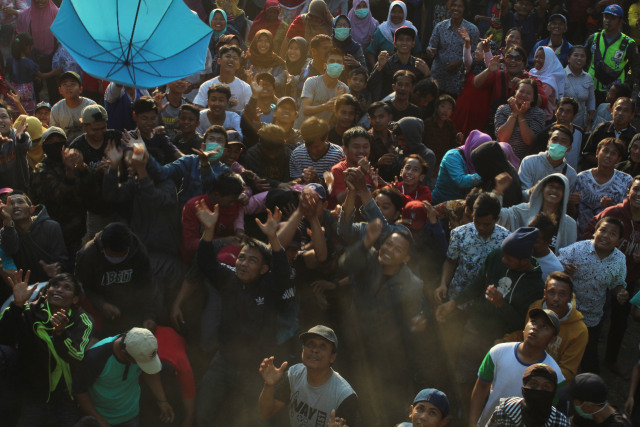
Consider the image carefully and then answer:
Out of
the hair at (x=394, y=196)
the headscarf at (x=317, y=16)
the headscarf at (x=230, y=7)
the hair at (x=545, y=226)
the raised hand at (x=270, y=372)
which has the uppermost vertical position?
the headscarf at (x=230, y=7)

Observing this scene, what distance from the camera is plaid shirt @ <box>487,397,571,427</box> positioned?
395cm

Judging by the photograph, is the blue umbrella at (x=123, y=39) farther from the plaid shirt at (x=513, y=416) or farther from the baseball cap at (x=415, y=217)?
the plaid shirt at (x=513, y=416)

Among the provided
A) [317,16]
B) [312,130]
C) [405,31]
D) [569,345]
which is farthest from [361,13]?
[569,345]

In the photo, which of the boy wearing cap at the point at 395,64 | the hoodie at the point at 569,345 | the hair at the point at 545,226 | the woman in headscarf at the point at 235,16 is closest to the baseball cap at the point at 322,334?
the hoodie at the point at 569,345

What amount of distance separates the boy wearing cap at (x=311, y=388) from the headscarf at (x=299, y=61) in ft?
17.6

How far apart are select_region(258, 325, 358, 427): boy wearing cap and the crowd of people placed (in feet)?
0.05

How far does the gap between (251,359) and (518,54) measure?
506 centimetres

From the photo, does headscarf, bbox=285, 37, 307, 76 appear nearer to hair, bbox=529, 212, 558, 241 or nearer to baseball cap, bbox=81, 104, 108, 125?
baseball cap, bbox=81, 104, 108, 125

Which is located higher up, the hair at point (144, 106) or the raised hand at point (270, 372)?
the hair at point (144, 106)

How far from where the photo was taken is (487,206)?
5551 mm

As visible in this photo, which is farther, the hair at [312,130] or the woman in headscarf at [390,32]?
the woman in headscarf at [390,32]

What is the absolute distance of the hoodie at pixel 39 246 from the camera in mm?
5602

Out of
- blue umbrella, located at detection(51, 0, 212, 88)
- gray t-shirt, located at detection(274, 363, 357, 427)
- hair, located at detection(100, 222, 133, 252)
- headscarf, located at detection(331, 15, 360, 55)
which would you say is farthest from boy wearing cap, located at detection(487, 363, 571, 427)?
headscarf, located at detection(331, 15, 360, 55)

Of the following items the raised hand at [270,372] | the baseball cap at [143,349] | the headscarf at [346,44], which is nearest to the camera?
the raised hand at [270,372]
